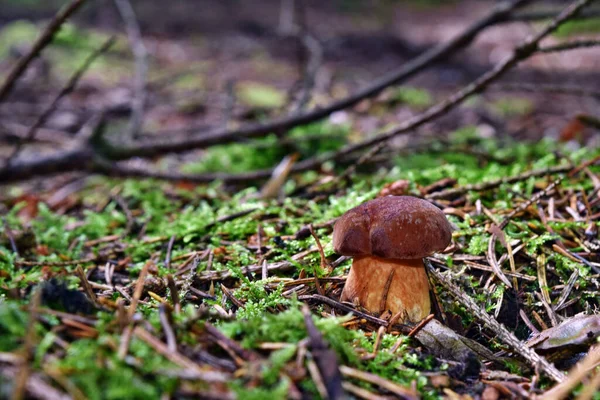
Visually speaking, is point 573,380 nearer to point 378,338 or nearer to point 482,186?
point 378,338

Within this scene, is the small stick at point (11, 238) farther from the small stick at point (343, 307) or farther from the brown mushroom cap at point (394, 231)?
the brown mushroom cap at point (394, 231)

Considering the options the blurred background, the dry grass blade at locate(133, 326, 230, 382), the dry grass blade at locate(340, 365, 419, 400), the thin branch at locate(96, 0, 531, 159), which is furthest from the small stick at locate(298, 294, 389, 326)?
the thin branch at locate(96, 0, 531, 159)

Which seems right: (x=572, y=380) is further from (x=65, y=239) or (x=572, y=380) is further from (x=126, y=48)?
(x=126, y=48)

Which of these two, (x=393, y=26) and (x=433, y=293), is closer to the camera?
(x=433, y=293)

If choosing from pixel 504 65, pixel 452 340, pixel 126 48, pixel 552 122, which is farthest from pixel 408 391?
pixel 126 48

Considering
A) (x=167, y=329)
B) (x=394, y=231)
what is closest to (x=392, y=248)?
(x=394, y=231)

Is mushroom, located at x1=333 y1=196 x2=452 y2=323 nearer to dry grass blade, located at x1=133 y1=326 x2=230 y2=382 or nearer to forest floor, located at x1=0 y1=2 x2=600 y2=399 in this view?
forest floor, located at x1=0 y1=2 x2=600 y2=399
